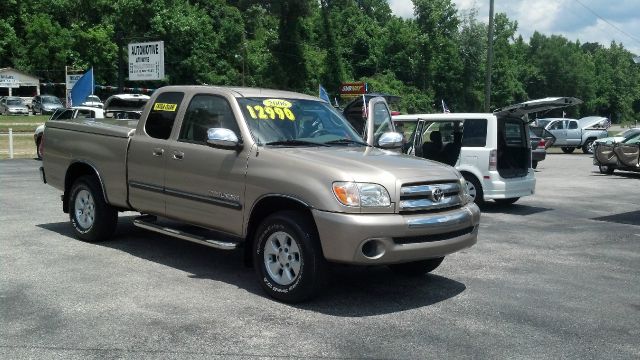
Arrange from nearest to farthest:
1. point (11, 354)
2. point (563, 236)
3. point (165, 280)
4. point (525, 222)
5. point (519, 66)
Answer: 1. point (11, 354)
2. point (165, 280)
3. point (563, 236)
4. point (525, 222)
5. point (519, 66)

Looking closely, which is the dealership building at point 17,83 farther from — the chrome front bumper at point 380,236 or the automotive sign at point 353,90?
the chrome front bumper at point 380,236

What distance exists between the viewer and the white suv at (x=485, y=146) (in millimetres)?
11672

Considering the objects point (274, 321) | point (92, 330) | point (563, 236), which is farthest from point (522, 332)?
point (563, 236)

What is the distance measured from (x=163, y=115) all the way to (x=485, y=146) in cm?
647

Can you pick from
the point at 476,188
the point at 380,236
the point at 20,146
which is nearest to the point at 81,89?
the point at 20,146

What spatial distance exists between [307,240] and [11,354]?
235 centimetres

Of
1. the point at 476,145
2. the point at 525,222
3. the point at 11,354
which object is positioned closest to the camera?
the point at 11,354

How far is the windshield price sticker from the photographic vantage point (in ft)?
21.4

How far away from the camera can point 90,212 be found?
8.05 m

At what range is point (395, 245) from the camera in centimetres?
540

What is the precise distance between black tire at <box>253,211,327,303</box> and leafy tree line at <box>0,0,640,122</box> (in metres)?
47.7

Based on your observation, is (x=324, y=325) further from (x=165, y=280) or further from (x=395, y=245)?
(x=165, y=280)

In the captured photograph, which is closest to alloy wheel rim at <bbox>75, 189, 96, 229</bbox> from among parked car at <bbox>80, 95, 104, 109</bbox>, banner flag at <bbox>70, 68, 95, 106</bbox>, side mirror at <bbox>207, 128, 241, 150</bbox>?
side mirror at <bbox>207, 128, 241, 150</bbox>

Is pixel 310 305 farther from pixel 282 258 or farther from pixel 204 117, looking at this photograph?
pixel 204 117
